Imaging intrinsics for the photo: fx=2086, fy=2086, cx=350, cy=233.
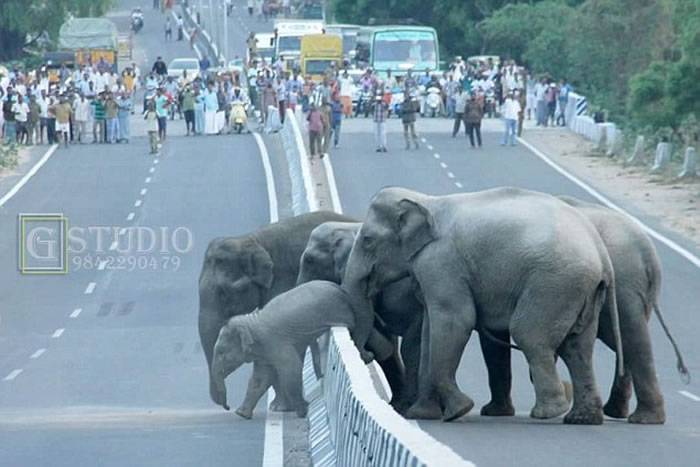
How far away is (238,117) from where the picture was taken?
58438 millimetres

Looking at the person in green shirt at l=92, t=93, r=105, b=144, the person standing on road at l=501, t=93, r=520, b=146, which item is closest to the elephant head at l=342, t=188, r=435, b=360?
the person standing on road at l=501, t=93, r=520, b=146

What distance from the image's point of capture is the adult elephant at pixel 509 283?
1545cm

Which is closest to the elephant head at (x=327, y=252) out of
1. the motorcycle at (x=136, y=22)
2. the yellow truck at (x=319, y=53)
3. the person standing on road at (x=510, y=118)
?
the person standing on road at (x=510, y=118)

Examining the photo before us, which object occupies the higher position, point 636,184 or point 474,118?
point 474,118

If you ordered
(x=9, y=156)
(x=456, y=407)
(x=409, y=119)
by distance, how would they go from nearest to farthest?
(x=456, y=407)
(x=9, y=156)
(x=409, y=119)

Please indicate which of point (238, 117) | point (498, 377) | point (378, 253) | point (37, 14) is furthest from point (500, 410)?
point (37, 14)

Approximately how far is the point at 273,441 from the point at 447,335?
5.42ft

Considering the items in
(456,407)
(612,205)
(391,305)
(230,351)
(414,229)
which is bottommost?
(612,205)

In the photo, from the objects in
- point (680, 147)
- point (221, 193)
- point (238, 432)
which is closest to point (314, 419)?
point (238, 432)

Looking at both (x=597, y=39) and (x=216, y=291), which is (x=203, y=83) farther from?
(x=216, y=291)

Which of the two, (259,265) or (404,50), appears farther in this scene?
(404,50)

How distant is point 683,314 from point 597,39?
115 feet

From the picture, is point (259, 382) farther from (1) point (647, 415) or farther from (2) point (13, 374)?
(2) point (13, 374)

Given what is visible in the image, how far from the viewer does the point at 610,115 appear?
62844 millimetres
